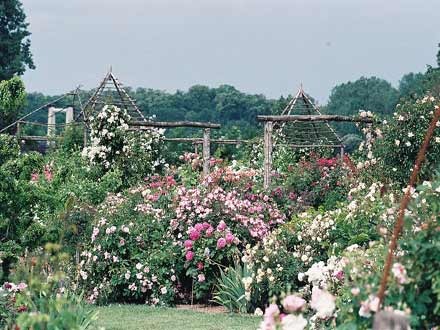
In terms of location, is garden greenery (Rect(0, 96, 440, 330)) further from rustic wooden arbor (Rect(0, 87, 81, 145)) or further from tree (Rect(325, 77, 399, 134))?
tree (Rect(325, 77, 399, 134))

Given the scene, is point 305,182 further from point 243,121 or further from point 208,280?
point 243,121

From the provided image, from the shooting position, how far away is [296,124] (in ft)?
70.0

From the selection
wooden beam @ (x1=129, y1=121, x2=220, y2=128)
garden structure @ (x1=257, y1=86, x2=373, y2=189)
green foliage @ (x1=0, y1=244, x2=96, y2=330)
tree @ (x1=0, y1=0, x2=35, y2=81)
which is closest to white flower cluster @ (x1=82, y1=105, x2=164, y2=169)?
wooden beam @ (x1=129, y1=121, x2=220, y2=128)

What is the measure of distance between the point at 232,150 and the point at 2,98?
1695 cm

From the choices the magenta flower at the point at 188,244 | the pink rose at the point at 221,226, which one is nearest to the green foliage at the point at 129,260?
the magenta flower at the point at 188,244

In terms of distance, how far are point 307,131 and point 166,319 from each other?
1230cm

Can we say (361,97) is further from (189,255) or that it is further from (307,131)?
(189,255)

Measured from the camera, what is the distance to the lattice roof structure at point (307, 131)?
66.9 feet

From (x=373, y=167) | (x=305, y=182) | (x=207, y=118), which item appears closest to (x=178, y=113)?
(x=207, y=118)

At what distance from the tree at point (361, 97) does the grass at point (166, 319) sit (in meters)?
29.0

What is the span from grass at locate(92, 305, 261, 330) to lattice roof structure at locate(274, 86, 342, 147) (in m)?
Result: 10.2

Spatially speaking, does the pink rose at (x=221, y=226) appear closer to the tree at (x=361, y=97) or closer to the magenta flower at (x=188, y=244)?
the magenta flower at (x=188, y=244)

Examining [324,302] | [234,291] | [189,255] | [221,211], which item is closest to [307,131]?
A: [221,211]

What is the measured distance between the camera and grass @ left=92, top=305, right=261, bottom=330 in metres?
8.83
